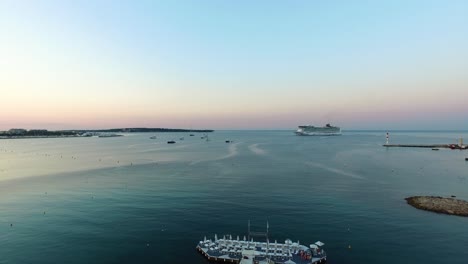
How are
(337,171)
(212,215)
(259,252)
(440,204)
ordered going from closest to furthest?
(259,252)
(212,215)
(440,204)
(337,171)

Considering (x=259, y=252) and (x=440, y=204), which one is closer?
(x=259, y=252)

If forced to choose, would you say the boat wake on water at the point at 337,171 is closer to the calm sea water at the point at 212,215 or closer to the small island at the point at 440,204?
the calm sea water at the point at 212,215

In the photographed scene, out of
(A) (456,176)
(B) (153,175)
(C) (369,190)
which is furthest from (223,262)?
(A) (456,176)

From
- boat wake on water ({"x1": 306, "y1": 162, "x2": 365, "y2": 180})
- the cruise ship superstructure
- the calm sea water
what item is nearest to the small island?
the calm sea water

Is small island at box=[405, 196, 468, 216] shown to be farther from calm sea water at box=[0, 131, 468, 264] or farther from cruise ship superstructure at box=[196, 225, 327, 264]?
cruise ship superstructure at box=[196, 225, 327, 264]

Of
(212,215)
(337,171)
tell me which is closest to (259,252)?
(212,215)

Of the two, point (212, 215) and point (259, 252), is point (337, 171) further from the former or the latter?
point (259, 252)

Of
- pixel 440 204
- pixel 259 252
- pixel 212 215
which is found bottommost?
pixel 259 252
